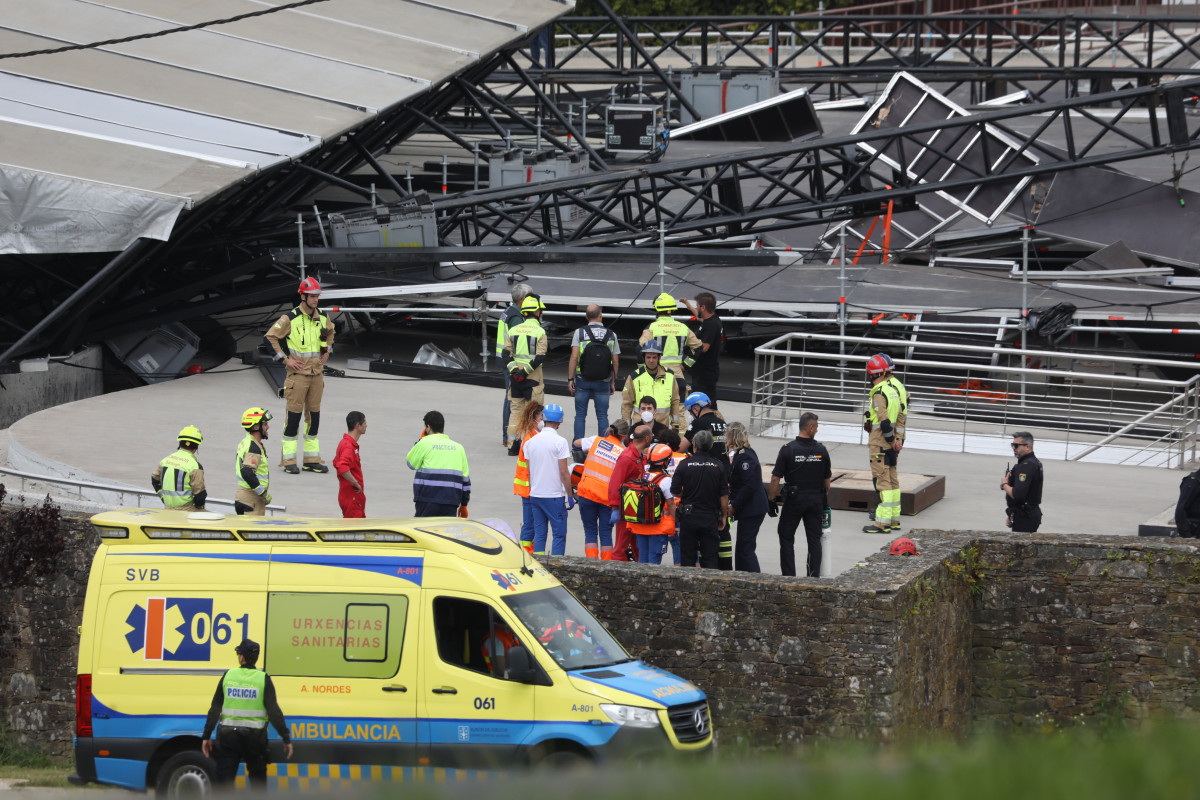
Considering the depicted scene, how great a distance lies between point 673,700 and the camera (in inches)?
344

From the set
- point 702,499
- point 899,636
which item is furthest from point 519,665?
point 702,499

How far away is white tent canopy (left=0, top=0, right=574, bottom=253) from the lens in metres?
19.2

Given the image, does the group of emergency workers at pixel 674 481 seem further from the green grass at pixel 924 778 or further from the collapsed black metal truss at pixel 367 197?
the green grass at pixel 924 778

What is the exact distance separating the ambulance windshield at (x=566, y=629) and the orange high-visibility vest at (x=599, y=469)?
8.89 ft

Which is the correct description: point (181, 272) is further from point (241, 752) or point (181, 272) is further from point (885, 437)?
point (241, 752)

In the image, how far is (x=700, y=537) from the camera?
11594 millimetres

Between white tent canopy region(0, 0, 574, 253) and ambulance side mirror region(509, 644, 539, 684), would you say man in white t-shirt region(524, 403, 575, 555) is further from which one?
white tent canopy region(0, 0, 574, 253)

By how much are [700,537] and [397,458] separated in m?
5.35

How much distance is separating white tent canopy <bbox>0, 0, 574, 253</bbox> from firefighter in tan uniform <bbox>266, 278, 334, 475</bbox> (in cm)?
528

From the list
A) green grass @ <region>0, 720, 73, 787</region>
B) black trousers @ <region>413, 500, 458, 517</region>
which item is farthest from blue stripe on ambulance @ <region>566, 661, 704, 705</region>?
green grass @ <region>0, 720, 73, 787</region>

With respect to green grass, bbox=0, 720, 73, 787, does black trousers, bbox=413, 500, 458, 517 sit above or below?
above

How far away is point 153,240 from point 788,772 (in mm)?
18441

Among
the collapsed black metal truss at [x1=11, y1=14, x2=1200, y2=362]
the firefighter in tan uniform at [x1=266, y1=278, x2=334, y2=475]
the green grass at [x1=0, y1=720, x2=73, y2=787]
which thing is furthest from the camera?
the collapsed black metal truss at [x1=11, y1=14, x2=1200, y2=362]

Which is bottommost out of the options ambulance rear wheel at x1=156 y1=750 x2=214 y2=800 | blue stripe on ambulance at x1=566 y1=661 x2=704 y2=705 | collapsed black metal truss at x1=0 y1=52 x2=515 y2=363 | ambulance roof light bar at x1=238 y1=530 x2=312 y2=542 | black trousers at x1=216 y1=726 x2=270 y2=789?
ambulance rear wheel at x1=156 y1=750 x2=214 y2=800
